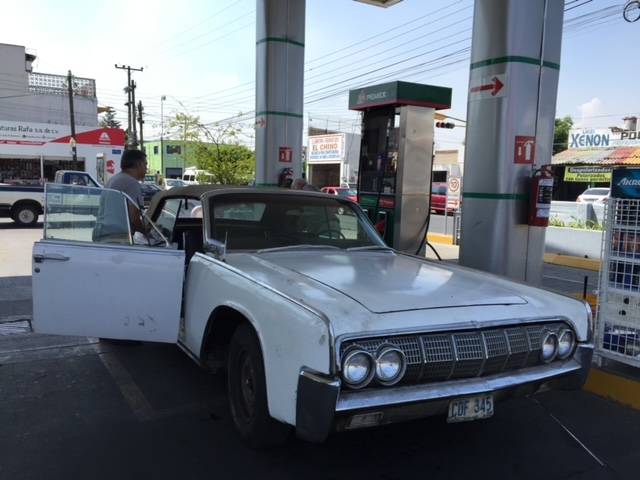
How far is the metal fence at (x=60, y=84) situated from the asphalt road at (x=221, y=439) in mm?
46990

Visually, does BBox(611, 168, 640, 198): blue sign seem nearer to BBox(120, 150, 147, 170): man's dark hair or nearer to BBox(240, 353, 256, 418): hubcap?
BBox(240, 353, 256, 418): hubcap

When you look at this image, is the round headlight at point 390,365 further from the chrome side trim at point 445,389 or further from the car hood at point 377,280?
the car hood at point 377,280

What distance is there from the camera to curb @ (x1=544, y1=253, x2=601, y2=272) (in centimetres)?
1077

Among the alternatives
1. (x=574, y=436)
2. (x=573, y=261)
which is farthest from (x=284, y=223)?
(x=573, y=261)

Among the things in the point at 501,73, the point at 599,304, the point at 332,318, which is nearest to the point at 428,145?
the point at 501,73

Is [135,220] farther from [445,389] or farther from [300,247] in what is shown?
[445,389]

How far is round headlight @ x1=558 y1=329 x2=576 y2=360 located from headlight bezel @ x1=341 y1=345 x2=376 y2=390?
1303 mm

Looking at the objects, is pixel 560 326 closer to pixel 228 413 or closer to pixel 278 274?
pixel 278 274

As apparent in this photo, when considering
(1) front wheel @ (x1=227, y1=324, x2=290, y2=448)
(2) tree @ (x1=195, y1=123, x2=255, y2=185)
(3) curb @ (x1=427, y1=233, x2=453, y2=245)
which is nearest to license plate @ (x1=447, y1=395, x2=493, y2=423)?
(1) front wheel @ (x1=227, y1=324, x2=290, y2=448)

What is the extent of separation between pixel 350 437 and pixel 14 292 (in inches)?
239

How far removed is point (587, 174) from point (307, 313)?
115 feet

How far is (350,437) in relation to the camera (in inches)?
136

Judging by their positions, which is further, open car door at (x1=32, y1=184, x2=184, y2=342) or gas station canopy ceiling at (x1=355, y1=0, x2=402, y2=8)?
gas station canopy ceiling at (x1=355, y1=0, x2=402, y2=8)

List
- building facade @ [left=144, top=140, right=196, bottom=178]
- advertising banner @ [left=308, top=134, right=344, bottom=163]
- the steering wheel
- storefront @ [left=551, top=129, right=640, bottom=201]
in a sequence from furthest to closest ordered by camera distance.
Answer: building facade @ [left=144, top=140, right=196, bottom=178] → advertising banner @ [left=308, top=134, right=344, bottom=163] → storefront @ [left=551, top=129, right=640, bottom=201] → the steering wheel
